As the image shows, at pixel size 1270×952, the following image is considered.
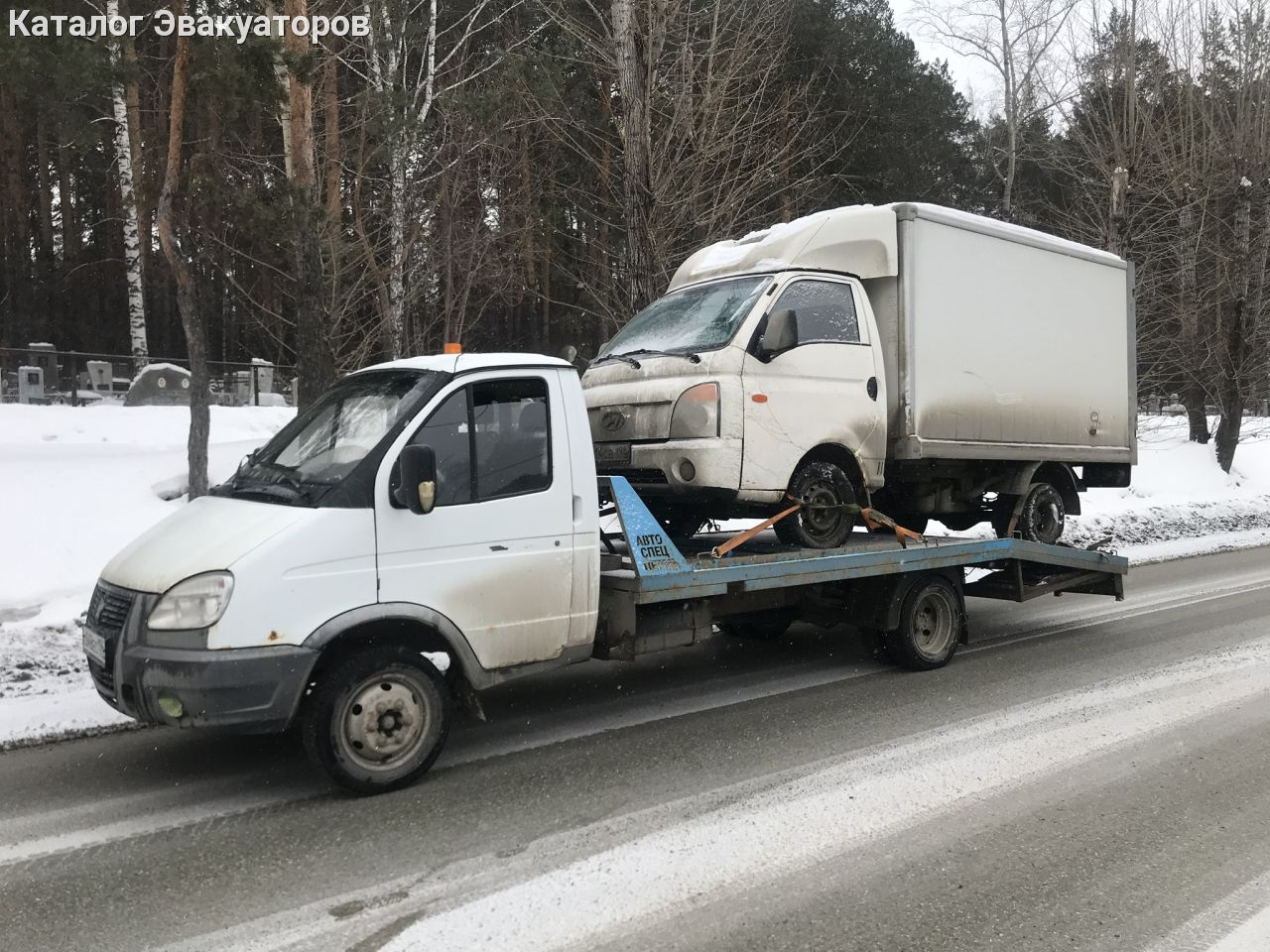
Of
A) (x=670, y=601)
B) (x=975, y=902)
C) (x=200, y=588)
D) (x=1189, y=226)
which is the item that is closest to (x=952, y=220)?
(x=670, y=601)

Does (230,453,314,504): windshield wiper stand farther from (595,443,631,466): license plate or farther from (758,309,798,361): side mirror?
(758,309,798,361): side mirror

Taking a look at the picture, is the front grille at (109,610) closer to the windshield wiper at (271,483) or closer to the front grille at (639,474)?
the windshield wiper at (271,483)

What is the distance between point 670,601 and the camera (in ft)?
19.3

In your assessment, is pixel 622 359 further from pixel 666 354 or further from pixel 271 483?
pixel 271 483

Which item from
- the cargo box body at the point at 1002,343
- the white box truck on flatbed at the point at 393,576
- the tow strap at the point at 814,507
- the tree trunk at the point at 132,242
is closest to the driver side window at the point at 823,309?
the cargo box body at the point at 1002,343

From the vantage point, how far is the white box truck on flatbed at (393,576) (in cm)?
427

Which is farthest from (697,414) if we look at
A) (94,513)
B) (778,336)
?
(94,513)

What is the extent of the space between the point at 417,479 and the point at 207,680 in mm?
1236

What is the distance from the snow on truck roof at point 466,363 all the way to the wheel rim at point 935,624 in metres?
3.55

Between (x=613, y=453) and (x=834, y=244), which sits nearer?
(x=613, y=453)

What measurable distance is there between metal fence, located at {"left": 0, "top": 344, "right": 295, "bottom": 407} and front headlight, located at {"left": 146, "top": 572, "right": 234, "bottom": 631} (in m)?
17.0

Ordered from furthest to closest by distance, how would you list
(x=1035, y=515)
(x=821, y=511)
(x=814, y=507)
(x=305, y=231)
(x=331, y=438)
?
1. (x=305, y=231)
2. (x=1035, y=515)
3. (x=821, y=511)
4. (x=814, y=507)
5. (x=331, y=438)

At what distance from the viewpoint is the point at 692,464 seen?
19.9ft

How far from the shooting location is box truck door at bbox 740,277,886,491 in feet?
20.5
